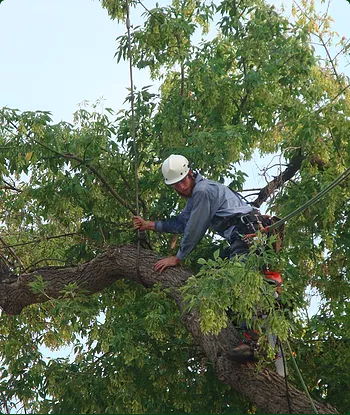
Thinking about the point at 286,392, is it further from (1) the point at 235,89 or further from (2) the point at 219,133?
(1) the point at 235,89

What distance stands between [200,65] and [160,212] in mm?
1551

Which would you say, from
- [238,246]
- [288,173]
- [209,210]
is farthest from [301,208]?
[288,173]

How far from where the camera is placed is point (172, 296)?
7301 millimetres

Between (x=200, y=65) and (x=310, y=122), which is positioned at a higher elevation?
(x=200, y=65)

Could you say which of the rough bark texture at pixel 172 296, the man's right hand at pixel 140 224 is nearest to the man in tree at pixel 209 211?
the rough bark texture at pixel 172 296

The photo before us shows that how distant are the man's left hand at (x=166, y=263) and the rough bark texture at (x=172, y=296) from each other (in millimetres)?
55

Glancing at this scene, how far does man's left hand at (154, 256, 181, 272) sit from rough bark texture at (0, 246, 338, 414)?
6 cm

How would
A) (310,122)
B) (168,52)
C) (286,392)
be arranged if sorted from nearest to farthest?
(286,392)
(310,122)
(168,52)

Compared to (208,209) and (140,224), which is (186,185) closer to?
(208,209)

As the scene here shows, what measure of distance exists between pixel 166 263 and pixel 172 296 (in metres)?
0.31

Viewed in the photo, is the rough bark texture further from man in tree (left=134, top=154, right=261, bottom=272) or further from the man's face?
the man's face

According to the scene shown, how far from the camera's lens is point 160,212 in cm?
882

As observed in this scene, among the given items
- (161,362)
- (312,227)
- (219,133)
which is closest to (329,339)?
(312,227)

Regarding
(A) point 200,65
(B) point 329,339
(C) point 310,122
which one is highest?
(A) point 200,65
